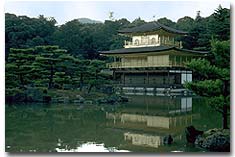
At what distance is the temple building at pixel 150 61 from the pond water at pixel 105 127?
Answer: 1.84 metres

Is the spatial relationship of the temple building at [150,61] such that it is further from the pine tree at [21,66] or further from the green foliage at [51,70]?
the pine tree at [21,66]

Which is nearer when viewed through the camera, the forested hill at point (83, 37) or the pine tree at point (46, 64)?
the forested hill at point (83, 37)

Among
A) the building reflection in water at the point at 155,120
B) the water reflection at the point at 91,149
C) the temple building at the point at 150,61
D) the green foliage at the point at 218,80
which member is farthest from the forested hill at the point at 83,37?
the water reflection at the point at 91,149

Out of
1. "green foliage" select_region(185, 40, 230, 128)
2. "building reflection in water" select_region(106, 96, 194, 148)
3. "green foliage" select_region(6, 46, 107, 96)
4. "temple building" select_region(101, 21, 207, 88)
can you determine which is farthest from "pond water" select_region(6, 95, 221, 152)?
"temple building" select_region(101, 21, 207, 88)

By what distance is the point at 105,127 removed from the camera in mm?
5664

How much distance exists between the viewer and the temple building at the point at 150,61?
33.3 ft

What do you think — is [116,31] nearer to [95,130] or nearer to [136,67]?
[95,130]

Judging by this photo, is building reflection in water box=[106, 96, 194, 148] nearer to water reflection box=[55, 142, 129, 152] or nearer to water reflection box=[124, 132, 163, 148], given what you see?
water reflection box=[124, 132, 163, 148]

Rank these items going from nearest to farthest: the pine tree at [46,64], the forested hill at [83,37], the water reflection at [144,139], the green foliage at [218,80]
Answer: the green foliage at [218,80] → the water reflection at [144,139] → the forested hill at [83,37] → the pine tree at [46,64]

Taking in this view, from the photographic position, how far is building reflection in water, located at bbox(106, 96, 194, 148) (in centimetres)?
475

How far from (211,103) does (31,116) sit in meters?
3.95

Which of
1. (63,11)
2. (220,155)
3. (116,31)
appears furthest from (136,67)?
(220,155)

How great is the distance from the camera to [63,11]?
462 cm

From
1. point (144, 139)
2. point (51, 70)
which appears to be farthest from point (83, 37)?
point (144, 139)
